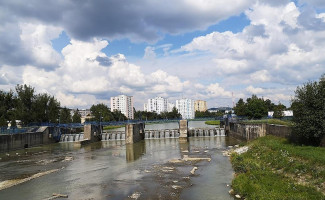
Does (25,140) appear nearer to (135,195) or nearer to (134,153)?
(134,153)

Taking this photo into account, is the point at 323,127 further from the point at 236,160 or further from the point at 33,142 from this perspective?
the point at 33,142

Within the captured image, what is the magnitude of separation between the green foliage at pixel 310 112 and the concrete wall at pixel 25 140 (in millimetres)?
43291

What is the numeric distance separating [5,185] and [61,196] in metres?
7.11

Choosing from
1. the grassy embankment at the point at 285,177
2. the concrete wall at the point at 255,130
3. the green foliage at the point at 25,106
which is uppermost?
the green foliage at the point at 25,106

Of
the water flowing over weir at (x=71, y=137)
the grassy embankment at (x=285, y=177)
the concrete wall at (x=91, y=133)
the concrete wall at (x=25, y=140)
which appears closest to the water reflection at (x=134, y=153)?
the concrete wall at (x=91, y=133)

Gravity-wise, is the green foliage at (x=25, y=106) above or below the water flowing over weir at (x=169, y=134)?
above

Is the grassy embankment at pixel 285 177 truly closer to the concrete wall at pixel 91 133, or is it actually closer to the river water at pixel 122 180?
the river water at pixel 122 180

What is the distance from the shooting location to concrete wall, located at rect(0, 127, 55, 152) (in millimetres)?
46562

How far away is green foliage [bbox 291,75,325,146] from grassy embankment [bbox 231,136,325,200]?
10.2 ft

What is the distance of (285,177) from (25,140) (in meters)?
47.2

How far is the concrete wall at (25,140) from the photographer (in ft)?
153

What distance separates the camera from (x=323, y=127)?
79.3 feet

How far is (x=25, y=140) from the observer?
2046 inches

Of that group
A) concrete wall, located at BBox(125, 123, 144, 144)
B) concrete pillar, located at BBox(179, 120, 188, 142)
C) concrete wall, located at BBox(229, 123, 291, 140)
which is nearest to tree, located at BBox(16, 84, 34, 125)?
concrete wall, located at BBox(125, 123, 144, 144)
